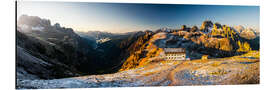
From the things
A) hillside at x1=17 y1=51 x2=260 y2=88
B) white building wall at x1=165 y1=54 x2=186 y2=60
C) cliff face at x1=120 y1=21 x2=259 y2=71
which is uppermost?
cliff face at x1=120 y1=21 x2=259 y2=71

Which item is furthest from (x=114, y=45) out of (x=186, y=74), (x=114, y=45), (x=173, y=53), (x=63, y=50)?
(x=186, y=74)

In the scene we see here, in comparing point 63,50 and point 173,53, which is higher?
point 63,50

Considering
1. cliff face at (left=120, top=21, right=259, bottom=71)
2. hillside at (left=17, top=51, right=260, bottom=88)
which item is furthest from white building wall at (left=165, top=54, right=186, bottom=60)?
cliff face at (left=120, top=21, right=259, bottom=71)

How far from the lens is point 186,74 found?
345 inches

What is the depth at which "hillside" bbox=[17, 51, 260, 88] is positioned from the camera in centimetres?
804

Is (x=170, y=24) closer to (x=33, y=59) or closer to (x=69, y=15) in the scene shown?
(x=69, y=15)

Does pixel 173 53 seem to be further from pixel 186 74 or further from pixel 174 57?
pixel 186 74

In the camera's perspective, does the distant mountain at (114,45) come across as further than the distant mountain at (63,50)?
Yes

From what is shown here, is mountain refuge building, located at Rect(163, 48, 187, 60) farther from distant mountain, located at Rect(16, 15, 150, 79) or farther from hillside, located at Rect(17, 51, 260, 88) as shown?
distant mountain, located at Rect(16, 15, 150, 79)

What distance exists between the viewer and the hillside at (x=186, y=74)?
316 inches

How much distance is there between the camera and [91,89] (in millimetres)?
7672

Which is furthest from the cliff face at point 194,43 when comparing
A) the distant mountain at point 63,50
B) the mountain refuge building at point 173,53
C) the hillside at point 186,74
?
the distant mountain at point 63,50

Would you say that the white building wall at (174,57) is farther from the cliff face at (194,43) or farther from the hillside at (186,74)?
the cliff face at (194,43)
